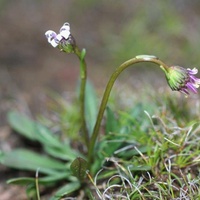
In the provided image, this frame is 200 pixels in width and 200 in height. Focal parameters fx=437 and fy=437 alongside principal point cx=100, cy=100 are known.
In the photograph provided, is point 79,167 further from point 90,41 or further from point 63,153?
point 90,41

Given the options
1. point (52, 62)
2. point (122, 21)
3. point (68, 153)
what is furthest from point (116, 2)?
point (68, 153)

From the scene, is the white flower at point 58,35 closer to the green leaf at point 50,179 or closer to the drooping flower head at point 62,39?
the drooping flower head at point 62,39

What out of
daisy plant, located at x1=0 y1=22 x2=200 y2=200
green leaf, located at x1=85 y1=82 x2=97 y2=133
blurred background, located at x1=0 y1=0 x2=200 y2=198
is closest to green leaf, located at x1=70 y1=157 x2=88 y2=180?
daisy plant, located at x1=0 y1=22 x2=200 y2=200

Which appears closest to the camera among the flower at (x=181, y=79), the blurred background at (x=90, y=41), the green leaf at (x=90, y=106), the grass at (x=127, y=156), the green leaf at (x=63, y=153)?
the flower at (x=181, y=79)

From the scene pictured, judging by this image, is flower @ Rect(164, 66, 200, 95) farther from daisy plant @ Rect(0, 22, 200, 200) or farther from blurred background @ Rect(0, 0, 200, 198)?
blurred background @ Rect(0, 0, 200, 198)

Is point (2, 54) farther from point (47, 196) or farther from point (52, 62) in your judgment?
point (47, 196)

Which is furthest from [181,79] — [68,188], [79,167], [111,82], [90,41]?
[90,41]

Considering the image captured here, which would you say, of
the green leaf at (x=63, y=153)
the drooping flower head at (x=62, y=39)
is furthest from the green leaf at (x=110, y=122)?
the drooping flower head at (x=62, y=39)
